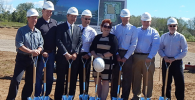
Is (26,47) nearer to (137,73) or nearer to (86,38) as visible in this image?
(86,38)

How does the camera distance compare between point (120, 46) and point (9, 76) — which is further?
point (9, 76)

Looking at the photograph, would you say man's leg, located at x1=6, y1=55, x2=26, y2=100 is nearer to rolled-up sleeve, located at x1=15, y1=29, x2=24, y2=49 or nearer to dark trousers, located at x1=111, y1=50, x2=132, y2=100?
rolled-up sleeve, located at x1=15, y1=29, x2=24, y2=49

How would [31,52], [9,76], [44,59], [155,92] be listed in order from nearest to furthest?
[31,52] < [44,59] < [155,92] < [9,76]

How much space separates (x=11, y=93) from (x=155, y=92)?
16.1 feet

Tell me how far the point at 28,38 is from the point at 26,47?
0.21m

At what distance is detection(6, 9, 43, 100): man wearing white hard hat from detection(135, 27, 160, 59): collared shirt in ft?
8.38

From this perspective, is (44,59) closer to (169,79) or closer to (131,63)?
(131,63)

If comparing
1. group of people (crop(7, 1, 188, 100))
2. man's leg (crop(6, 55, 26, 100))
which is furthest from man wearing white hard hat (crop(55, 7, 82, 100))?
man's leg (crop(6, 55, 26, 100))

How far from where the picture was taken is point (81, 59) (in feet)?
20.7

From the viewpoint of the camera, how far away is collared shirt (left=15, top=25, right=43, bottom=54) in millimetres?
5477

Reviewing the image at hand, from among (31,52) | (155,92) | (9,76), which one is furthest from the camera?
(9,76)

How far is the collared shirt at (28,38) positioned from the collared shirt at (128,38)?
6.64ft

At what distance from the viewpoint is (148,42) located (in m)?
6.34

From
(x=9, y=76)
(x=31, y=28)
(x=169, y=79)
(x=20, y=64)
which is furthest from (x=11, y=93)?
(x=9, y=76)
